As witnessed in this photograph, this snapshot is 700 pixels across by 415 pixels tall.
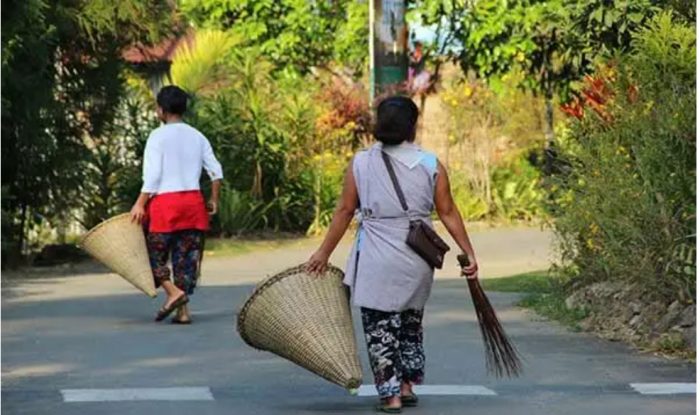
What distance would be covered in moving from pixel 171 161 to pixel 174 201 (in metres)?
0.28

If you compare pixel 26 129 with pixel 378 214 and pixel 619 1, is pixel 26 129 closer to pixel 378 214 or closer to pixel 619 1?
pixel 619 1

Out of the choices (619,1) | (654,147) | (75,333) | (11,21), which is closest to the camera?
(654,147)

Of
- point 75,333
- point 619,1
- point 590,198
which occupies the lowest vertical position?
point 75,333

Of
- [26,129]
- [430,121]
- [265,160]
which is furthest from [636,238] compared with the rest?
[430,121]

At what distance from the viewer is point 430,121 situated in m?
27.4

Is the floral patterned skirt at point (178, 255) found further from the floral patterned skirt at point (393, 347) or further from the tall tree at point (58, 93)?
the tall tree at point (58, 93)

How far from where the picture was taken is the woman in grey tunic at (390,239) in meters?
8.59

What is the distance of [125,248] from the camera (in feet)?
40.9

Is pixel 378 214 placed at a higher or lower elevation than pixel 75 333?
higher

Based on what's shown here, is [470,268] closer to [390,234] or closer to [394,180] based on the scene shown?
[390,234]

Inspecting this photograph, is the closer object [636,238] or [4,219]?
[636,238]

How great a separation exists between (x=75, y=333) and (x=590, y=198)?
3.52 metres

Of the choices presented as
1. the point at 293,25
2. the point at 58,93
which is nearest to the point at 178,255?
the point at 58,93

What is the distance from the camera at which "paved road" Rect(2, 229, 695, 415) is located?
8.89 meters
